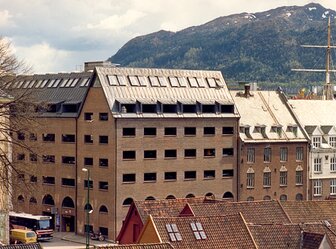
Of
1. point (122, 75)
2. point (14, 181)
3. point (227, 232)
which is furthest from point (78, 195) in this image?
point (227, 232)

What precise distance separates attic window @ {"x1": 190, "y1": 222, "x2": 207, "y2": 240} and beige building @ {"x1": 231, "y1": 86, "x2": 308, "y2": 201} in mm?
54210

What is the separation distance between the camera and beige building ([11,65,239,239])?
10856cm

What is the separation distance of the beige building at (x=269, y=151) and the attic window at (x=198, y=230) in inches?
2134

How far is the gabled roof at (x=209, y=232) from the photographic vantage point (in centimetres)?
6184

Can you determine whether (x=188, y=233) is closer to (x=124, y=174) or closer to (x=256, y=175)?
(x=124, y=174)

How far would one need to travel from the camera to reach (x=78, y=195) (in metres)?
114

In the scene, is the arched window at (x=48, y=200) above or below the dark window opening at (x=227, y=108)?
below

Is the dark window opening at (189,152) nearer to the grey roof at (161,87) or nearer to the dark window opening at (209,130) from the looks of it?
the dark window opening at (209,130)

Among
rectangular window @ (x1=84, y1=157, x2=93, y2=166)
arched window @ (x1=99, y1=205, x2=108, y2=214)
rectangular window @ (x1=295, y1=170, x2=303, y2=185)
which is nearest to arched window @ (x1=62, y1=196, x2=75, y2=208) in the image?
rectangular window @ (x1=84, y1=157, x2=93, y2=166)

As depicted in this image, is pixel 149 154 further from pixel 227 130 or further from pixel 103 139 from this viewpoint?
pixel 227 130

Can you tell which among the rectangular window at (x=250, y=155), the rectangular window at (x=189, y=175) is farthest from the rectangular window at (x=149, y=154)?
the rectangular window at (x=250, y=155)

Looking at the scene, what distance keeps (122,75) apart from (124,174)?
1262cm

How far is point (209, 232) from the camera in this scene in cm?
6303

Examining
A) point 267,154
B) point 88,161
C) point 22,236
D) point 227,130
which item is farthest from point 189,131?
point 22,236
